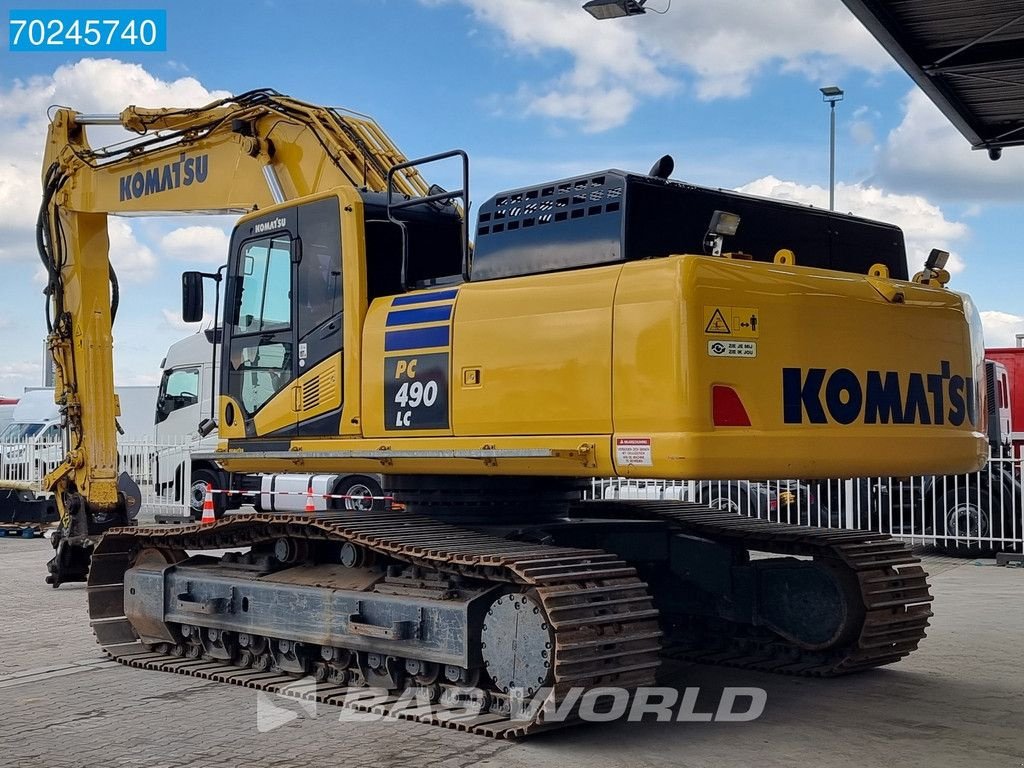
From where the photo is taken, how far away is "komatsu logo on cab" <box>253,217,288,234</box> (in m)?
8.70

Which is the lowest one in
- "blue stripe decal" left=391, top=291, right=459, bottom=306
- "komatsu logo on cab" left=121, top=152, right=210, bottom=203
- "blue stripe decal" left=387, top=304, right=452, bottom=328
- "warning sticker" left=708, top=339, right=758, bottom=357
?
"warning sticker" left=708, top=339, right=758, bottom=357

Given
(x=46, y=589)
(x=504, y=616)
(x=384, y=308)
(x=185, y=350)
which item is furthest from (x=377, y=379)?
(x=185, y=350)

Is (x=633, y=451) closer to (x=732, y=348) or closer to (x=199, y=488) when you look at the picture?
(x=732, y=348)

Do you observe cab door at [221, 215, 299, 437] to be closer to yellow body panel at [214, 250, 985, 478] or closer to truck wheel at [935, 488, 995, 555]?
yellow body panel at [214, 250, 985, 478]

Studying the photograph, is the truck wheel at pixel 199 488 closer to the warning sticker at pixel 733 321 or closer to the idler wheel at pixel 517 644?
the idler wheel at pixel 517 644

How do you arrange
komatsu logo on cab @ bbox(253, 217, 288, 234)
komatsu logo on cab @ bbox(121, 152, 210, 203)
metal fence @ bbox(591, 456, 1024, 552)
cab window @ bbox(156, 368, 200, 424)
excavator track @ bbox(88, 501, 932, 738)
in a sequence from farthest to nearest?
cab window @ bbox(156, 368, 200, 424) < metal fence @ bbox(591, 456, 1024, 552) < komatsu logo on cab @ bbox(121, 152, 210, 203) < komatsu logo on cab @ bbox(253, 217, 288, 234) < excavator track @ bbox(88, 501, 932, 738)

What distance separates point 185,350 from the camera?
2503cm

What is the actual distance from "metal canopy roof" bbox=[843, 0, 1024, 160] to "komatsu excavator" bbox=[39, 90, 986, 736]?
114 inches

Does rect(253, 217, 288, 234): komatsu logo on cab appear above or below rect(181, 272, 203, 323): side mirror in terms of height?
above

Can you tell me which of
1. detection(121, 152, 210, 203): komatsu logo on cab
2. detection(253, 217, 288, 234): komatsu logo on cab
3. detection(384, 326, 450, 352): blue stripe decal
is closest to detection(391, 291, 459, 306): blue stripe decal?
detection(384, 326, 450, 352): blue stripe decal

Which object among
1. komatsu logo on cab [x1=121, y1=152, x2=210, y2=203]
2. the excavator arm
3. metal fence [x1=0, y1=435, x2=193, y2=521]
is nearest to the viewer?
the excavator arm

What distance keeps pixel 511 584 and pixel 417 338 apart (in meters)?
1.59

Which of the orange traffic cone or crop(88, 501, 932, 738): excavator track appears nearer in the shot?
crop(88, 501, 932, 738): excavator track

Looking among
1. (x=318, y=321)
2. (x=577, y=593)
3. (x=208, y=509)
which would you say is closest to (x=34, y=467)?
(x=208, y=509)
